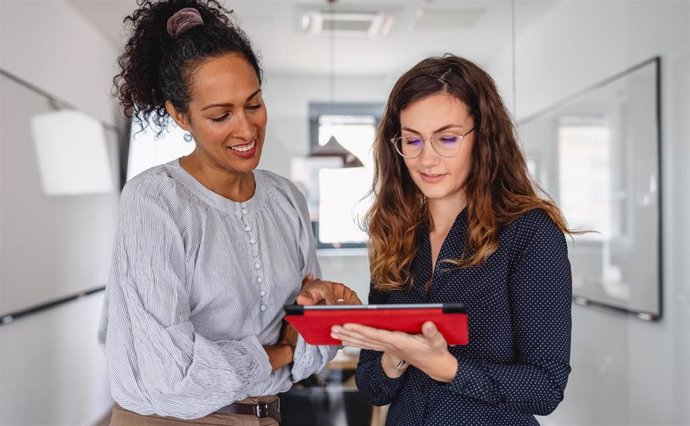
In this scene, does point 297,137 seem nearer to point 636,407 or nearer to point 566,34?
point 566,34

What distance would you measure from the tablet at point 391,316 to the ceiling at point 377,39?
5.44 feet

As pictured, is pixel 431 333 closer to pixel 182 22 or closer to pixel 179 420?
pixel 179 420

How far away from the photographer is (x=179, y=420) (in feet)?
4.45

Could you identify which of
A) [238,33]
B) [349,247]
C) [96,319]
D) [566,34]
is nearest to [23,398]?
[96,319]

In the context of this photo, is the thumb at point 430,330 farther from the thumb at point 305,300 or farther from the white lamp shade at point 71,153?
the white lamp shade at point 71,153

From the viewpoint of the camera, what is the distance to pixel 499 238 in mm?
1250

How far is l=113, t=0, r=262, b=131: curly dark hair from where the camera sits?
137 centimetres

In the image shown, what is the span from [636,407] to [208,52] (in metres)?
2.36

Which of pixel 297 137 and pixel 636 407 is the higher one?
pixel 297 137

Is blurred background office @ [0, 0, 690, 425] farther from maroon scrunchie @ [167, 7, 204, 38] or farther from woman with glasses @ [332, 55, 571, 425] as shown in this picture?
woman with glasses @ [332, 55, 571, 425]

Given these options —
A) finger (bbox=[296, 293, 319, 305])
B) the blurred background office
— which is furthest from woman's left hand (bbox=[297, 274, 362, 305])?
the blurred background office

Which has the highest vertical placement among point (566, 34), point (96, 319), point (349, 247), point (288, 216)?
point (566, 34)

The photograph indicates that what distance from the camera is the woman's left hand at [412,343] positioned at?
1.03 meters

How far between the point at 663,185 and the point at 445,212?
156cm
